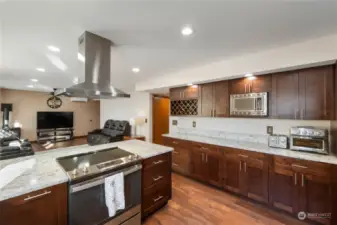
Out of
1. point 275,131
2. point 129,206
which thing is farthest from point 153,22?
point 275,131

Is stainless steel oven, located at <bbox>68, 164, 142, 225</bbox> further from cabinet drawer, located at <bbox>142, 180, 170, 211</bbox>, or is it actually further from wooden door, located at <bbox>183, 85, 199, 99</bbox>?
wooden door, located at <bbox>183, 85, 199, 99</bbox>

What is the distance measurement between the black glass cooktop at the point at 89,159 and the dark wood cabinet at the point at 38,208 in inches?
9.9

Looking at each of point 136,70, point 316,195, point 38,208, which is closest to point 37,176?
point 38,208

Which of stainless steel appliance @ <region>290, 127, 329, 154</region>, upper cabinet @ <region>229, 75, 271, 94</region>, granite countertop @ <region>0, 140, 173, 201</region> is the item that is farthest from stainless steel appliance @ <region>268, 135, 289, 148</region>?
granite countertop @ <region>0, 140, 173, 201</region>

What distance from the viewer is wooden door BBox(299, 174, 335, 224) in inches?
78.0

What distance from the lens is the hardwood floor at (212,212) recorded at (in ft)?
7.08

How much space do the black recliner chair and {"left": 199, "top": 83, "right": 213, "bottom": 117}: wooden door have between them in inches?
136

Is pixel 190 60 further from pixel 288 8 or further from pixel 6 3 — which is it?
pixel 6 3

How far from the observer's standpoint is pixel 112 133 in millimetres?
6125

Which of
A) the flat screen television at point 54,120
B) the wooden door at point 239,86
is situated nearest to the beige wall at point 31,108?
the flat screen television at point 54,120

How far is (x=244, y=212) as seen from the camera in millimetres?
2367

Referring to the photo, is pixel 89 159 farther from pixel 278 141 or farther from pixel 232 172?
pixel 278 141

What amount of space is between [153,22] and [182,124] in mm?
2987

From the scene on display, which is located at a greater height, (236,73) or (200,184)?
(236,73)
